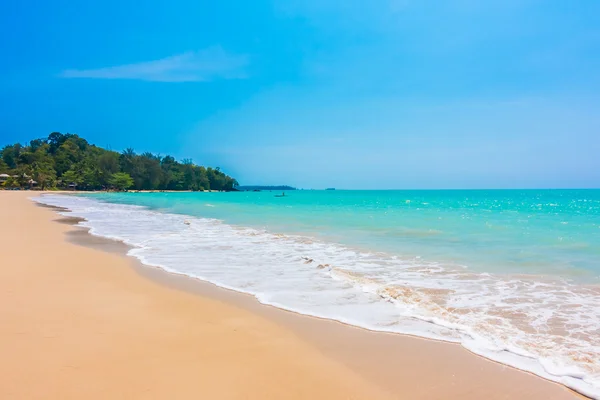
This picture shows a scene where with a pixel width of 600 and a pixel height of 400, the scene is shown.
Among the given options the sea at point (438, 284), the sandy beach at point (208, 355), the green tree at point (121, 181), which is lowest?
the sea at point (438, 284)

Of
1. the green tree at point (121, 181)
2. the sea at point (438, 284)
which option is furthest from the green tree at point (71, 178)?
the sea at point (438, 284)

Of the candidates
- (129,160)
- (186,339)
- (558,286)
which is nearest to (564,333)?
(558,286)

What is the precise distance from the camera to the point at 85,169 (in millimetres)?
99312

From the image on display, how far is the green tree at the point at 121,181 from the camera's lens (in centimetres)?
10358

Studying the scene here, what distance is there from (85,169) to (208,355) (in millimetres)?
111307

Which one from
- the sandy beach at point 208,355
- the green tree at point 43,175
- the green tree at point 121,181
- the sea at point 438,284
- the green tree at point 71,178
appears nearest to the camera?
the sandy beach at point 208,355

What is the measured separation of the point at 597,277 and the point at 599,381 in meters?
5.67

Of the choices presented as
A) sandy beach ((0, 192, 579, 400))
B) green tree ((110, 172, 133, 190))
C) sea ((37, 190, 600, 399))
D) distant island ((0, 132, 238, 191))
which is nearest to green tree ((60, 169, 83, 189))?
distant island ((0, 132, 238, 191))

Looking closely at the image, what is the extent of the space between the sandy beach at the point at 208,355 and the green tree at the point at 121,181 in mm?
108662

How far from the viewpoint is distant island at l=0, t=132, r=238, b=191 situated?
272 feet

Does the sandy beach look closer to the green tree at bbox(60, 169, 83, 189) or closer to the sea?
the sea

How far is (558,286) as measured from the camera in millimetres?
6750

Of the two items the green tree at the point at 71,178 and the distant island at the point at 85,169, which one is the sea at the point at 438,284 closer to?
the distant island at the point at 85,169

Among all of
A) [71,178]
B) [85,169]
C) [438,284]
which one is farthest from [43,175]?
[438,284]
